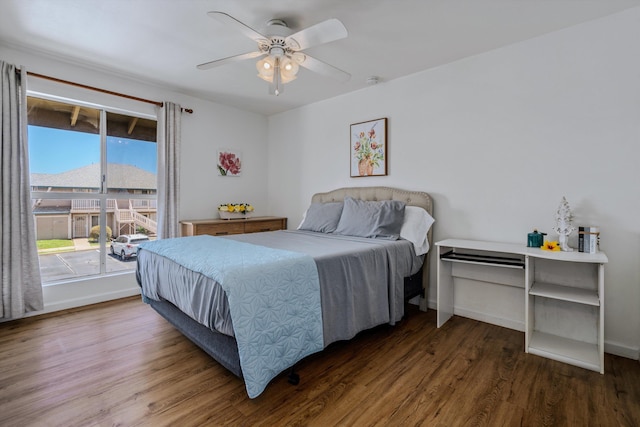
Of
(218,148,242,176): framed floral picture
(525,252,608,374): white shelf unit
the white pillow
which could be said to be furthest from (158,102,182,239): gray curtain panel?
(525,252,608,374): white shelf unit

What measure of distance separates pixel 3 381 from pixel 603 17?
4771 millimetres

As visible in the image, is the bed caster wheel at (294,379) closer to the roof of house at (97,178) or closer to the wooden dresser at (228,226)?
the wooden dresser at (228,226)

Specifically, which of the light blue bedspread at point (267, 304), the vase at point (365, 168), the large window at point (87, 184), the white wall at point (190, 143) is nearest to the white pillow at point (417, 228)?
the vase at point (365, 168)

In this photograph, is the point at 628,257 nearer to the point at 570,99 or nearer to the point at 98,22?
the point at 570,99

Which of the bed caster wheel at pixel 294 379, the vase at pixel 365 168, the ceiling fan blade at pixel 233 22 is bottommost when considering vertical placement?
the bed caster wheel at pixel 294 379

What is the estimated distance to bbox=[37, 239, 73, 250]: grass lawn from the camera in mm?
3120

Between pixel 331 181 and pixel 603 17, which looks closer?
pixel 603 17

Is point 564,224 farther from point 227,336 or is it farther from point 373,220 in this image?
point 227,336

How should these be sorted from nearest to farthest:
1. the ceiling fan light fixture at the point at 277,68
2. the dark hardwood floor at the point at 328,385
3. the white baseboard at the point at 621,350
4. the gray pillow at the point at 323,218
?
the dark hardwood floor at the point at 328,385 < the white baseboard at the point at 621,350 < the ceiling fan light fixture at the point at 277,68 < the gray pillow at the point at 323,218

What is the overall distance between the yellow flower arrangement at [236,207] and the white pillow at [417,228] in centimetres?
243

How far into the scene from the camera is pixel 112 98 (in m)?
3.39

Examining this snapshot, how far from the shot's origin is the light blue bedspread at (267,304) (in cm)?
158

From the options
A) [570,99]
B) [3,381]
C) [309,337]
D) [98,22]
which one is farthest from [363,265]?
[98,22]

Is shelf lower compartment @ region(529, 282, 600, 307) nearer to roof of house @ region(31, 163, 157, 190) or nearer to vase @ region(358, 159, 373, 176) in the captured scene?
vase @ region(358, 159, 373, 176)
